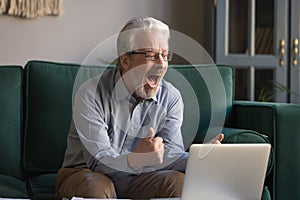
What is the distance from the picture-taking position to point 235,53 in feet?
10.8

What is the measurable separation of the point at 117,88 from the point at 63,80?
20.4 inches

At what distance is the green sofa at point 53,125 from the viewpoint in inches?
82.7

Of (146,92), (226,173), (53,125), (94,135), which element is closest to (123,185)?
(94,135)

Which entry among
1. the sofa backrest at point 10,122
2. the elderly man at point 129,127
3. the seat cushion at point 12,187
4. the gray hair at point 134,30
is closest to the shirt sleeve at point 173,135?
the elderly man at point 129,127

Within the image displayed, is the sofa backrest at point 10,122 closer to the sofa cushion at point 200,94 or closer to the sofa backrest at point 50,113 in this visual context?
the sofa backrest at point 50,113

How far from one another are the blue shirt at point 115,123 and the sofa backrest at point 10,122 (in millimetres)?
401

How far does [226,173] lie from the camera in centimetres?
139

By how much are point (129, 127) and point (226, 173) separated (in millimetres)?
520

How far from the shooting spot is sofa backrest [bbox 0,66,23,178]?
220 cm

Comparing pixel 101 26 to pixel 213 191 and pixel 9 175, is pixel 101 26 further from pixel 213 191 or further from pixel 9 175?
pixel 213 191

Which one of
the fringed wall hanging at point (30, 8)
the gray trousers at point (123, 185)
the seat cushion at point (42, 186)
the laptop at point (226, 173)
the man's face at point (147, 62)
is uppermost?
the fringed wall hanging at point (30, 8)

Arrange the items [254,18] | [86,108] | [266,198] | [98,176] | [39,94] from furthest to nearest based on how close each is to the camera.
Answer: [254,18] < [39,94] < [266,198] < [86,108] < [98,176]

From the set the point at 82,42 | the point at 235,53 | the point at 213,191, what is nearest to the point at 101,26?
the point at 82,42

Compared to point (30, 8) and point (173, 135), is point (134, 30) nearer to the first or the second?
point (173, 135)
